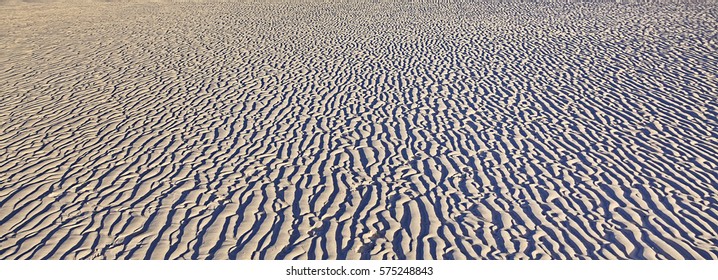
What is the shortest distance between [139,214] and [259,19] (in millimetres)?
12868

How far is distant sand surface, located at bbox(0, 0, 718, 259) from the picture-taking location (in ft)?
17.9

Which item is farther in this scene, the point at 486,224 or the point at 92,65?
the point at 92,65

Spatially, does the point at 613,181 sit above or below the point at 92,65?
below

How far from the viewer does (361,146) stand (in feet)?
25.0

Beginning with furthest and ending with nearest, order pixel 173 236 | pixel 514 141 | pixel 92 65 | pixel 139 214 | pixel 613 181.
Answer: pixel 92 65
pixel 514 141
pixel 613 181
pixel 139 214
pixel 173 236

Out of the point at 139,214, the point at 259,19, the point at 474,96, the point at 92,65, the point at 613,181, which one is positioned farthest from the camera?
the point at 259,19

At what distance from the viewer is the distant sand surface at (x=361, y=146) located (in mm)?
5461

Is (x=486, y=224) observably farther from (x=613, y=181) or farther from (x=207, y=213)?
(x=207, y=213)

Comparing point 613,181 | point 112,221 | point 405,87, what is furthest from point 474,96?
point 112,221

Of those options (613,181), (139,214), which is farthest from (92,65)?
(613,181)

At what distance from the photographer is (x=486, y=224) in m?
5.68

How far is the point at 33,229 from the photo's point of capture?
18.1ft

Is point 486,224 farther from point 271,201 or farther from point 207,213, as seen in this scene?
point 207,213

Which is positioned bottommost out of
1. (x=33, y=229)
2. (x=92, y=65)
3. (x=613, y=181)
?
(x=33, y=229)
